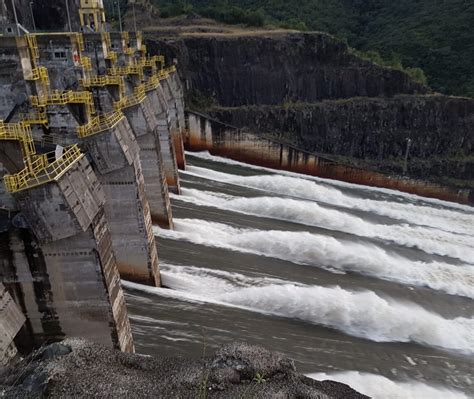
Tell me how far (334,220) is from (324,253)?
3.50m

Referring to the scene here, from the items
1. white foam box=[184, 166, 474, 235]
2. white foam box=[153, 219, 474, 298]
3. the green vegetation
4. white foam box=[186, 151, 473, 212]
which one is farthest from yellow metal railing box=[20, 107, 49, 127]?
the green vegetation

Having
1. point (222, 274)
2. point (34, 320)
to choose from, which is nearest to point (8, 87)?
point (34, 320)

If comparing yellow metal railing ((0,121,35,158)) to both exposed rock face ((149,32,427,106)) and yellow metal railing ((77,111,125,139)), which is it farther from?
exposed rock face ((149,32,427,106))

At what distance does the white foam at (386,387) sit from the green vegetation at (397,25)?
3128cm

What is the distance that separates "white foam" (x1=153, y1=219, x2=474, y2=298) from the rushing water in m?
0.05

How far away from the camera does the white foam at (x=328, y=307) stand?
38.7 feet

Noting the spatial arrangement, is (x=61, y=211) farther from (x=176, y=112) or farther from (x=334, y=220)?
(x=176, y=112)

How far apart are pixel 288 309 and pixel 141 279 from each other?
14.7ft

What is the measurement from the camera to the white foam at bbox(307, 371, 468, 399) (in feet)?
30.8

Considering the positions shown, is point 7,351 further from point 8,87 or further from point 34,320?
point 8,87

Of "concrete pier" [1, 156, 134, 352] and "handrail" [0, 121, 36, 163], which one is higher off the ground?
"handrail" [0, 121, 36, 163]

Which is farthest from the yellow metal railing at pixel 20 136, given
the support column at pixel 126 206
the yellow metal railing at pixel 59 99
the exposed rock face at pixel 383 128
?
the exposed rock face at pixel 383 128

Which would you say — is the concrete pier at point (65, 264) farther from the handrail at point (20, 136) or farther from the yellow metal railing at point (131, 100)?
the yellow metal railing at point (131, 100)

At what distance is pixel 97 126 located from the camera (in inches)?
406
